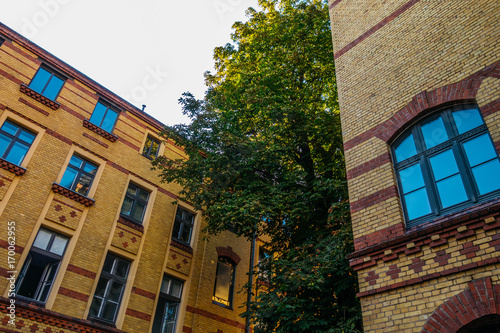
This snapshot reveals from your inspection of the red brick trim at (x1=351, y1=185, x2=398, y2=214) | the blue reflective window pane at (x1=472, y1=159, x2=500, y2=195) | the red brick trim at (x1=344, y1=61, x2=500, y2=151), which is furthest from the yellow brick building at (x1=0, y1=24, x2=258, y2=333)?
the blue reflective window pane at (x1=472, y1=159, x2=500, y2=195)

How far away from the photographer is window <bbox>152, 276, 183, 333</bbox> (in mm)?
13320

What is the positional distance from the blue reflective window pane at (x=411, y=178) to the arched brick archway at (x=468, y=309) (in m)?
2.09

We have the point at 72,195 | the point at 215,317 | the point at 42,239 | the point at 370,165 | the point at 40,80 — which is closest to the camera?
the point at 370,165

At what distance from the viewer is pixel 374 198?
7164 millimetres

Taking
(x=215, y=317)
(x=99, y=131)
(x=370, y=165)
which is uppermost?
(x=99, y=131)

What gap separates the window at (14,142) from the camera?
11.9m

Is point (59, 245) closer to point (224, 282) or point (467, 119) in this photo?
point (224, 282)

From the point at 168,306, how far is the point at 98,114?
8.53 metres

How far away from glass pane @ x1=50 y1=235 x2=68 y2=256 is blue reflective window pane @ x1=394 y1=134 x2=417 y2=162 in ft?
35.5

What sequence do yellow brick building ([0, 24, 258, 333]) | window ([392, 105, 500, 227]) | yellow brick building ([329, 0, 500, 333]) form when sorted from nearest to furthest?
1. yellow brick building ([329, 0, 500, 333])
2. window ([392, 105, 500, 227])
3. yellow brick building ([0, 24, 258, 333])

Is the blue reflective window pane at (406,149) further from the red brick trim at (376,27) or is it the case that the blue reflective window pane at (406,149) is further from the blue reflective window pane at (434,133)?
the red brick trim at (376,27)

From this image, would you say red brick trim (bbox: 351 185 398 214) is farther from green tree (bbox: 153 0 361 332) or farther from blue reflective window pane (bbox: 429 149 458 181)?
green tree (bbox: 153 0 361 332)

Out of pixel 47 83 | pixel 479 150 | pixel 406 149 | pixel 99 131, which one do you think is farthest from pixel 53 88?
pixel 479 150

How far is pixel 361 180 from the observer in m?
7.67
